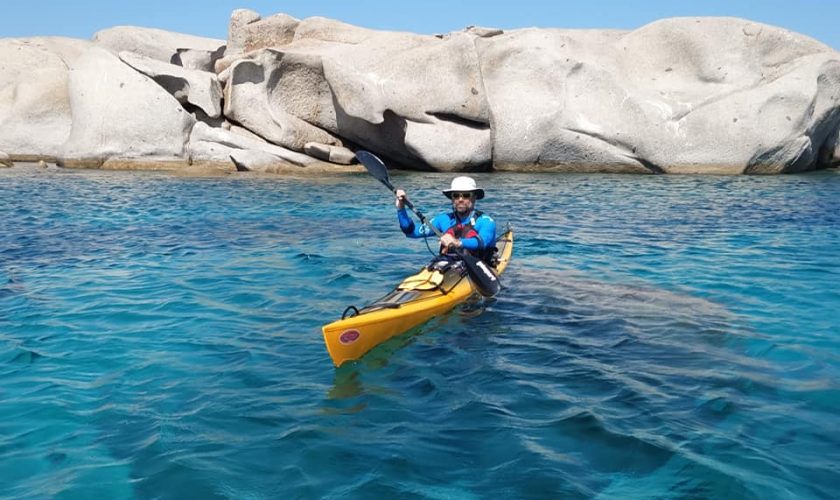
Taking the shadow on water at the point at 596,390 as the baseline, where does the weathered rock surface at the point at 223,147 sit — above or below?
above

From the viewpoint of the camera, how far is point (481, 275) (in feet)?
25.2

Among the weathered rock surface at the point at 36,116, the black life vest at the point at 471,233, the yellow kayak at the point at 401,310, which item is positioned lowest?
the yellow kayak at the point at 401,310

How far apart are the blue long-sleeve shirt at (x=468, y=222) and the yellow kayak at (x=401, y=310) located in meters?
0.30

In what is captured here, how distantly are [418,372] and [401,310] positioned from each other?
0.87 meters

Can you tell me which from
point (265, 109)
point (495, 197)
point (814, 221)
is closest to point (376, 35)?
point (265, 109)

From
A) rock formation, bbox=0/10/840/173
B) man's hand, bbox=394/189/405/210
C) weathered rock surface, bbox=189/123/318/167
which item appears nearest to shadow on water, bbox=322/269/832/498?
man's hand, bbox=394/189/405/210

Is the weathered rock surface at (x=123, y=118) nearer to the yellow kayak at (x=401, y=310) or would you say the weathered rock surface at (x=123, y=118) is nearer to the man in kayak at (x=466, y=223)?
the man in kayak at (x=466, y=223)

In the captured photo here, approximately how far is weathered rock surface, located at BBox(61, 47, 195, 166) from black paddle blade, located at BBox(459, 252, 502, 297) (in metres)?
16.5

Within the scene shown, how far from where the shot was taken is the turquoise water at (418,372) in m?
4.37

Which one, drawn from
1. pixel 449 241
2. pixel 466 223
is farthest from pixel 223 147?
pixel 449 241

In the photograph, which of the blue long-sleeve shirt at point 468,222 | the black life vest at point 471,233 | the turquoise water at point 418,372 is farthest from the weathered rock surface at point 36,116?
the black life vest at point 471,233

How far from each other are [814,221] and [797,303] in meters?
6.19

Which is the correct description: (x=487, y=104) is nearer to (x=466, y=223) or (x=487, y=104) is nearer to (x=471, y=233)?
(x=466, y=223)

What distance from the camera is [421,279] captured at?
24.9 feet
